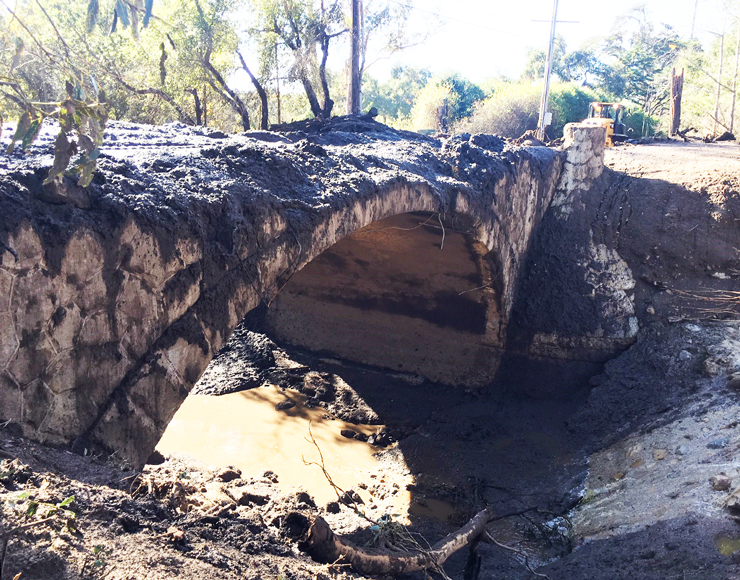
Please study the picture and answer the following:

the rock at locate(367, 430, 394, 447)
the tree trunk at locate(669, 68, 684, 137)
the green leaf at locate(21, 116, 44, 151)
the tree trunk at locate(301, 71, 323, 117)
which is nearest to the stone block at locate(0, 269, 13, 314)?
the green leaf at locate(21, 116, 44, 151)

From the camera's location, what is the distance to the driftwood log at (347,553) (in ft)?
11.6

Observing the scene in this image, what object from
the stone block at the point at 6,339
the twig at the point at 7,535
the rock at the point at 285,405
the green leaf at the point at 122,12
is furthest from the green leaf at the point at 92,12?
the rock at the point at 285,405

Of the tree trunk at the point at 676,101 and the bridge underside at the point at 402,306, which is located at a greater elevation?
the tree trunk at the point at 676,101

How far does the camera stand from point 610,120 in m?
15.7

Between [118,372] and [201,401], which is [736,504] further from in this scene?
[201,401]

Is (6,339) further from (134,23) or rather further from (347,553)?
(347,553)

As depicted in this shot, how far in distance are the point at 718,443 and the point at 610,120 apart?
10.8m

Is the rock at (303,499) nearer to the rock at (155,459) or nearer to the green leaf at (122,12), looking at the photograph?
the rock at (155,459)

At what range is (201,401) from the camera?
10.2 m

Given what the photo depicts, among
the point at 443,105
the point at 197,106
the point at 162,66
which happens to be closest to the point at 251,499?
the point at 197,106

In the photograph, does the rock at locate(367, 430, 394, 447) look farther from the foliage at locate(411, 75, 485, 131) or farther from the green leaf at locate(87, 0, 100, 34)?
the foliage at locate(411, 75, 485, 131)

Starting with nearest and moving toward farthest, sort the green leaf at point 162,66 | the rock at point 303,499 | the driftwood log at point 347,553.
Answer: the driftwood log at point 347,553 < the rock at point 303,499 < the green leaf at point 162,66

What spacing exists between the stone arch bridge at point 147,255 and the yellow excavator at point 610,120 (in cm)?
1014

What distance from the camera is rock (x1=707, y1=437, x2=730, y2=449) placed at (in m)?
6.40
